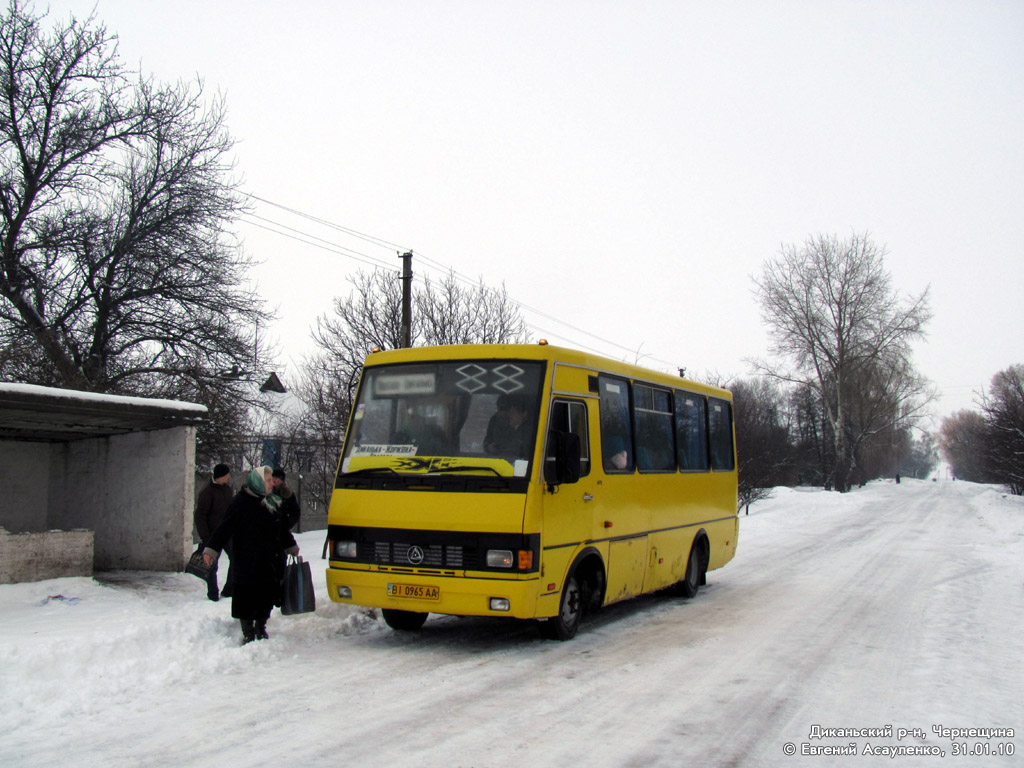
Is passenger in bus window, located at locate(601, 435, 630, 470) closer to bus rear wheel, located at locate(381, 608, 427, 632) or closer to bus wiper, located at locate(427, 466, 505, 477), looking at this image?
bus wiper, located at locate(427, 466, 505, 477)

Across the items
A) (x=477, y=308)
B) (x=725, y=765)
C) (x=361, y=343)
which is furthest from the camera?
(x=477, y=308)

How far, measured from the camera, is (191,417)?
40.2 feet

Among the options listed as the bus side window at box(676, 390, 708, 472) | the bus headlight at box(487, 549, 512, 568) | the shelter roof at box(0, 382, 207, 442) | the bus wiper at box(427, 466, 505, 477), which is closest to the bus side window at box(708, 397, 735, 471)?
the bus side window at box(676, 390, 708, 472)

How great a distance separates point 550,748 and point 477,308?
87.6 feet

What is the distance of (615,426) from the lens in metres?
9.57

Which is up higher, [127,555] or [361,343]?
[361,343]

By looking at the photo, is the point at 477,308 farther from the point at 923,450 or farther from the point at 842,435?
the point at 923,450

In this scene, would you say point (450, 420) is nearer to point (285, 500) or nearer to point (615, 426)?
point (285, 500)

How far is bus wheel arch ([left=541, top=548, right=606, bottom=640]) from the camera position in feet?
27.1

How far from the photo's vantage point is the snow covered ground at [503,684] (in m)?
5.10

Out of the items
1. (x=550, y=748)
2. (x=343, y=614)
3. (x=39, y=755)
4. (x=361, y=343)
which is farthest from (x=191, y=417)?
(x=361, y=343)

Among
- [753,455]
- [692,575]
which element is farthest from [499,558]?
[753,455]

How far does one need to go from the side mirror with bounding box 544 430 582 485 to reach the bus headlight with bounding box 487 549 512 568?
30.7 inches

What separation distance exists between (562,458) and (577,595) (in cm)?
169
